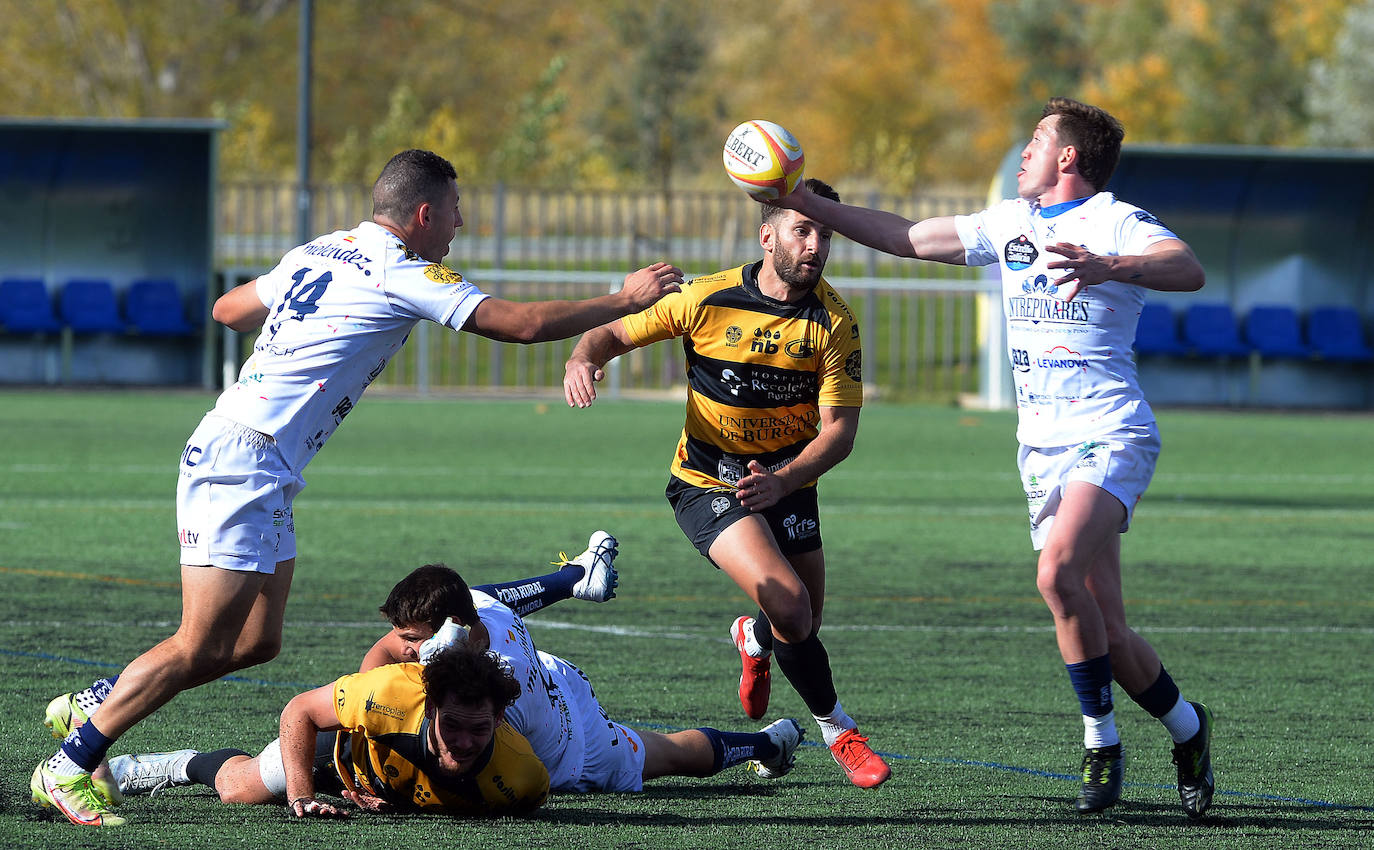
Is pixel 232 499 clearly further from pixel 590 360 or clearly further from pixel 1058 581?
pixel 1058 581

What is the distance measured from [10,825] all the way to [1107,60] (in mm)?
53799

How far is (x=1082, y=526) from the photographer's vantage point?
17.8ft

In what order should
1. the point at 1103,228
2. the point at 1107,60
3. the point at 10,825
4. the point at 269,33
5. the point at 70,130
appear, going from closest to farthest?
the point at 10,825, the point at 1103,228, the point at 70,130, the point at 269,33, the point at 1107,60

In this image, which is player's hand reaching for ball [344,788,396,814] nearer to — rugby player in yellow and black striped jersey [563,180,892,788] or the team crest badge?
rugby player in yellow and black striped jersey [563,180,892,788]

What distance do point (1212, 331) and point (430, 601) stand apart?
2141 centimetres

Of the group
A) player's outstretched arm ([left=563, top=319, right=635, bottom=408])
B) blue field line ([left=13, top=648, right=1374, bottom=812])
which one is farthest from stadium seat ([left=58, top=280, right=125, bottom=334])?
player's outstretched arm ([left=563, top=319, right=635, bottom=408])

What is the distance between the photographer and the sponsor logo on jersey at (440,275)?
5.05 metres

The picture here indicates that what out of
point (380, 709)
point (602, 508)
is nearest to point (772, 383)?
point (380, 709)

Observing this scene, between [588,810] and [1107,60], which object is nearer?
[588,810]

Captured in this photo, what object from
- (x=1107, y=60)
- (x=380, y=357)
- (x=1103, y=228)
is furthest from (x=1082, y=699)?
(x=1107, y=60)

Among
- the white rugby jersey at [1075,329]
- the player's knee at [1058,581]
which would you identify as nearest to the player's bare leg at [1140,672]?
the player's knee at [1058,581]

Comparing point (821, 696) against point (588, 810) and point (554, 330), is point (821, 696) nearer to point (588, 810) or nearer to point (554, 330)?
point (588, 810)

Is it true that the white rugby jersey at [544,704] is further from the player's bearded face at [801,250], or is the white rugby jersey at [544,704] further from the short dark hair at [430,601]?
the player's bearded face at [801,250]

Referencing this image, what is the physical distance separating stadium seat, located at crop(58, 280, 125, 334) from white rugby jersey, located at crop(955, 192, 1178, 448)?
20055 mm
